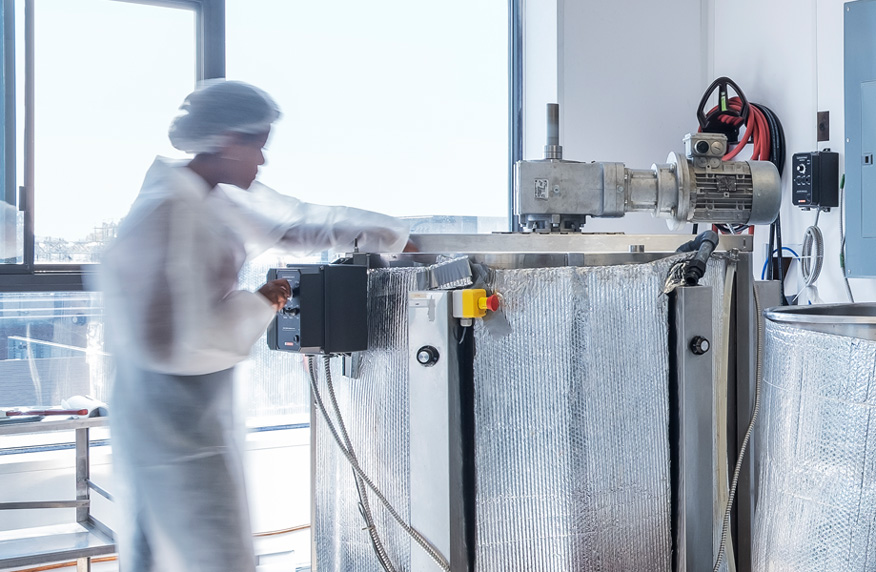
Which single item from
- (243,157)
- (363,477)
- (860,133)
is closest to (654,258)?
(363,477)

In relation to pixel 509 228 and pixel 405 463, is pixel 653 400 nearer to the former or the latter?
pixel 405 463

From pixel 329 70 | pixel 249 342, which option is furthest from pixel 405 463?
pixel 329 70

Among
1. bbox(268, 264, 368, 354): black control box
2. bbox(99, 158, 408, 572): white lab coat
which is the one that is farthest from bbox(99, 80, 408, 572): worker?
bbox(268, 264, 368, 354): black control box

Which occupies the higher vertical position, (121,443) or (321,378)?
(321,378)

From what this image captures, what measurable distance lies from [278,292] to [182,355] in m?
0.25

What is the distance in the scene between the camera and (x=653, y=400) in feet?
3.26

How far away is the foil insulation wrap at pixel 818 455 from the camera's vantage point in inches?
26.4

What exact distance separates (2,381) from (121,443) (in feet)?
4.16

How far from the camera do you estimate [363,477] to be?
103cm

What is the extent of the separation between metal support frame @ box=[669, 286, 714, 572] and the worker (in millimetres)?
433

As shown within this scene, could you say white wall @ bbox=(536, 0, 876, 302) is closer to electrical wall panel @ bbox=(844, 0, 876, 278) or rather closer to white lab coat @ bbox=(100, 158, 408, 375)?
electrical wall panel @ bbox=(844, 0, 876, 278)

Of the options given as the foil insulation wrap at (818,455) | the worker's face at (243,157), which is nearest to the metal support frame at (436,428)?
the foil insulation wrap at (818,455)

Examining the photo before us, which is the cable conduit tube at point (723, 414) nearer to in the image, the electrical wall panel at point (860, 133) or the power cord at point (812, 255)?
the electrical wall panel at point (860, 133)

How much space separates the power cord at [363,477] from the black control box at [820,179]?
1607 mm
